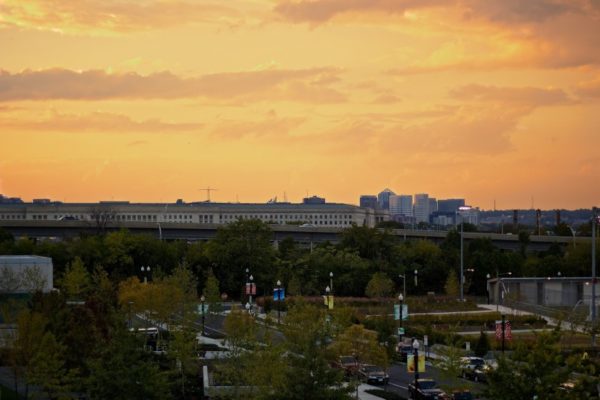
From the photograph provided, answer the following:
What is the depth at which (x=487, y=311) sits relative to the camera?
259ft

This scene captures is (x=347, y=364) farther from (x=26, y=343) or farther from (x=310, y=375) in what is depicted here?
(x=310, y=375)

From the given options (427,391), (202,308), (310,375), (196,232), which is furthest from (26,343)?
(196,232)

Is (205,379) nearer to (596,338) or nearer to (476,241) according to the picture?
(596,338)

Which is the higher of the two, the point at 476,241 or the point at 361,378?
the point at 476,241

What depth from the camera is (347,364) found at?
1981 inches

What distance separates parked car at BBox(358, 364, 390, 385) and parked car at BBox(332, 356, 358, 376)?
431mm

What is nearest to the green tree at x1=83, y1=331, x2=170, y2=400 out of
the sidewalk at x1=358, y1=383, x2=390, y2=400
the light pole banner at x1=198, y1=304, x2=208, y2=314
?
the sidewalk at x1=358, y1=383, x2=390, y2=400

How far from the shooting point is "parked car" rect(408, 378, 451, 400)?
43.1 meters

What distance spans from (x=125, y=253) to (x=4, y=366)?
Answer: 137 ft

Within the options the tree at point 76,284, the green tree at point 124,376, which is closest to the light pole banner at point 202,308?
the tree at point 76,284

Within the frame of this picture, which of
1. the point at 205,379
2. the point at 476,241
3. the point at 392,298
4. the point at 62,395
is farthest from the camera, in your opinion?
the point at 476,241

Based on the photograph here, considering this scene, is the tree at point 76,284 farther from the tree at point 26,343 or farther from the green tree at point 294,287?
the tree at point 26,343

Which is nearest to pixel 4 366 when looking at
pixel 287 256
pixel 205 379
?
pixel 205 379

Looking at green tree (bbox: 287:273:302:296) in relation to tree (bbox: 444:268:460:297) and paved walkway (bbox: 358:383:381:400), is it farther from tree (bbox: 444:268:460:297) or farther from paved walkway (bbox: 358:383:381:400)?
paved walkway (bbox: 358:383:381:400)
